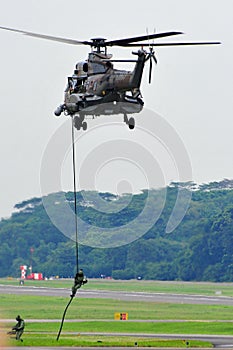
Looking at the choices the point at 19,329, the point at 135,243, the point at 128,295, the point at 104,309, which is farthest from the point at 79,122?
the point at 135,243

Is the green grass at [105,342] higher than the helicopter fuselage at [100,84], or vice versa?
the helicopter fuselage at [100,84]

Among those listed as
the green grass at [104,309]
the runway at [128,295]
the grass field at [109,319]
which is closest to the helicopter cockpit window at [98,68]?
the grass field at [109,319]

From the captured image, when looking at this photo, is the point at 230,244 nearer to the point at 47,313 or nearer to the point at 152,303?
the point at 152,303

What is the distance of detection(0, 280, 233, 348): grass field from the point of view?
86.0m

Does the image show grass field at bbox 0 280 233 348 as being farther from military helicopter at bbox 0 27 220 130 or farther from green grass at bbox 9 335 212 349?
military helicopter at bbox 0 27 220 130

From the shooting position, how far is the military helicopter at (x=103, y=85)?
60781 mm

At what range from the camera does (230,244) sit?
171 metres

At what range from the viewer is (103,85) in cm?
6234

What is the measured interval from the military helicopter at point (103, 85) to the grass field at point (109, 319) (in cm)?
2317

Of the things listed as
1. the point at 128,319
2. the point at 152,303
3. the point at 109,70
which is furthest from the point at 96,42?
the point at 152,303

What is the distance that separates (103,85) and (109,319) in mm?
48142

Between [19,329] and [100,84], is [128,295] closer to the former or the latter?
[19,329]

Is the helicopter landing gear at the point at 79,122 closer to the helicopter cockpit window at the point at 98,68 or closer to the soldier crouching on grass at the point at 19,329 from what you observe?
the helicopter cockpit window at the point at 98,68

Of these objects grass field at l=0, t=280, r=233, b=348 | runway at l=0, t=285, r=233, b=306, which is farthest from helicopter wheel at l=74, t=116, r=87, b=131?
runway at l=0, t=285, r=233, b=306
